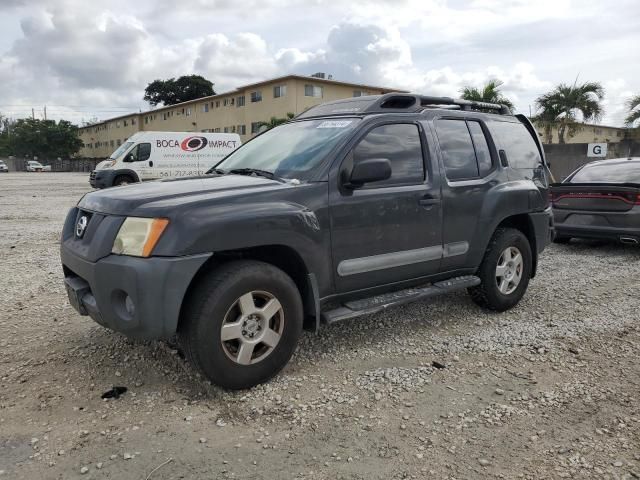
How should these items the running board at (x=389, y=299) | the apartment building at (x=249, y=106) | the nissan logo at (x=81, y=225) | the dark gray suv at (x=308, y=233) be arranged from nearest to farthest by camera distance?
1. the dark gray suv at (x=308, y=233)
2. the nissan logo at (x=81, y=225)
3. the running board at (x=389, y=299)
4. the apartment building at (x=249, y=106)

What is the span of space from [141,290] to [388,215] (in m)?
1.88

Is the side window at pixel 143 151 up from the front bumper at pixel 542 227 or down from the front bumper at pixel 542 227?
up

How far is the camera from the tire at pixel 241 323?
3.03 metres

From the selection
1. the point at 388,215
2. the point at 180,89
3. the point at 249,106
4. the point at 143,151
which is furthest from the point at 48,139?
the point at 388,215

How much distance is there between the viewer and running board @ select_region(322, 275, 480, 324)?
3609 mm

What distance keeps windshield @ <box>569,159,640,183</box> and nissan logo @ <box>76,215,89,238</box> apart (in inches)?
296

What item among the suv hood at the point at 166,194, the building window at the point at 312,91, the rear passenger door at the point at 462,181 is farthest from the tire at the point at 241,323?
the building window at the point at 312,91

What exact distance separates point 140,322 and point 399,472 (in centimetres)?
164

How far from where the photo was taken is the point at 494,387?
340cm

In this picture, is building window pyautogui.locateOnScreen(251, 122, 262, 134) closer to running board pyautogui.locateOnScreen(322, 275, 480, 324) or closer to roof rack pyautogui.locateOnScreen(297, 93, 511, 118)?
roof rack pyautogui.locateOnScreen(297, 93, 511, 118)

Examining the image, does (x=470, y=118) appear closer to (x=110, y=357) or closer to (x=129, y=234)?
(x=129, y=234)

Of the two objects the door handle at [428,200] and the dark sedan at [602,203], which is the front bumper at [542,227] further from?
the dark sedan at [602,203]

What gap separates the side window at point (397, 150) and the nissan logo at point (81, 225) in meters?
1.92

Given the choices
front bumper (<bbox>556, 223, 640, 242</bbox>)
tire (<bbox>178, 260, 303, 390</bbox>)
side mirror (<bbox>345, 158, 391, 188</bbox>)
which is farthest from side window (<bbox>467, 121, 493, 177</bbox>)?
front bumper (<bbox>556, 223, 640, 242</bbox>)
